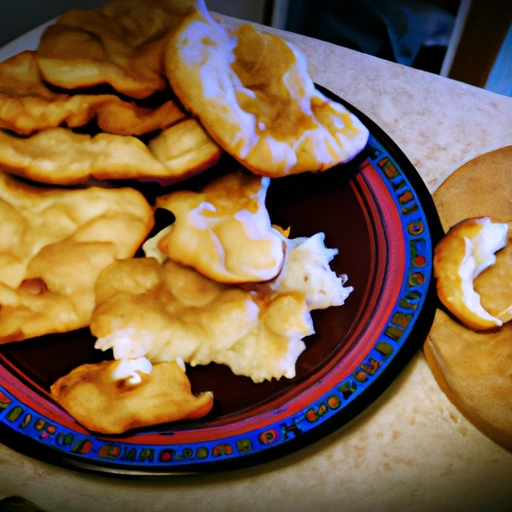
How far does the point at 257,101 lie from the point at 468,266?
1.23 feet

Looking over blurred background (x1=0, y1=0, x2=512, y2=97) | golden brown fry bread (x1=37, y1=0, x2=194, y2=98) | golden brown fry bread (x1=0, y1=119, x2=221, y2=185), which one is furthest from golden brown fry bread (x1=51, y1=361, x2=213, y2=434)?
blurred background (x1=0, y1=0, x2=512, y2=97)

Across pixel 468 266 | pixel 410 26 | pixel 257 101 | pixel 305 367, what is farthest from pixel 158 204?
pixel 410 26

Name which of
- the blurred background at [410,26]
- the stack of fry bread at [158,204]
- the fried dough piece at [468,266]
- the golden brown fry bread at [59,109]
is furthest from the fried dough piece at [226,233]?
the blurred background at [410,26]

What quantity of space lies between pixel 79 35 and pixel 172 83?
0.61 ft

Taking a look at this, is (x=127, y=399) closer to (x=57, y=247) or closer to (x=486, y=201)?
(x=57, y=247)

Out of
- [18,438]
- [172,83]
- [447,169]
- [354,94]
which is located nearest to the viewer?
[18,438]

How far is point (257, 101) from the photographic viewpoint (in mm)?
805

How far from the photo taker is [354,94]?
107cm

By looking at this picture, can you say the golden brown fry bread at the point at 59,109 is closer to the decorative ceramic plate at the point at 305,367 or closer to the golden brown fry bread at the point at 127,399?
the decorative ceramic plate at the point at 305,367

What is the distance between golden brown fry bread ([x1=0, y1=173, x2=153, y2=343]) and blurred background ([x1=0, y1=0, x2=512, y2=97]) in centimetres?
64

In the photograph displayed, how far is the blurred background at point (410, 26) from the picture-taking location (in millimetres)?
1312

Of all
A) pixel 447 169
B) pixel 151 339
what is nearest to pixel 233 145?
pixel 151 339

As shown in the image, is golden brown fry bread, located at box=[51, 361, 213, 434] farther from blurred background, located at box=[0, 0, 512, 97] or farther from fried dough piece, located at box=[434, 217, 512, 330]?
blurred background, located at box=[0, 0, 512, 97]

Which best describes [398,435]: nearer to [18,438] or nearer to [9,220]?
[18,438]
